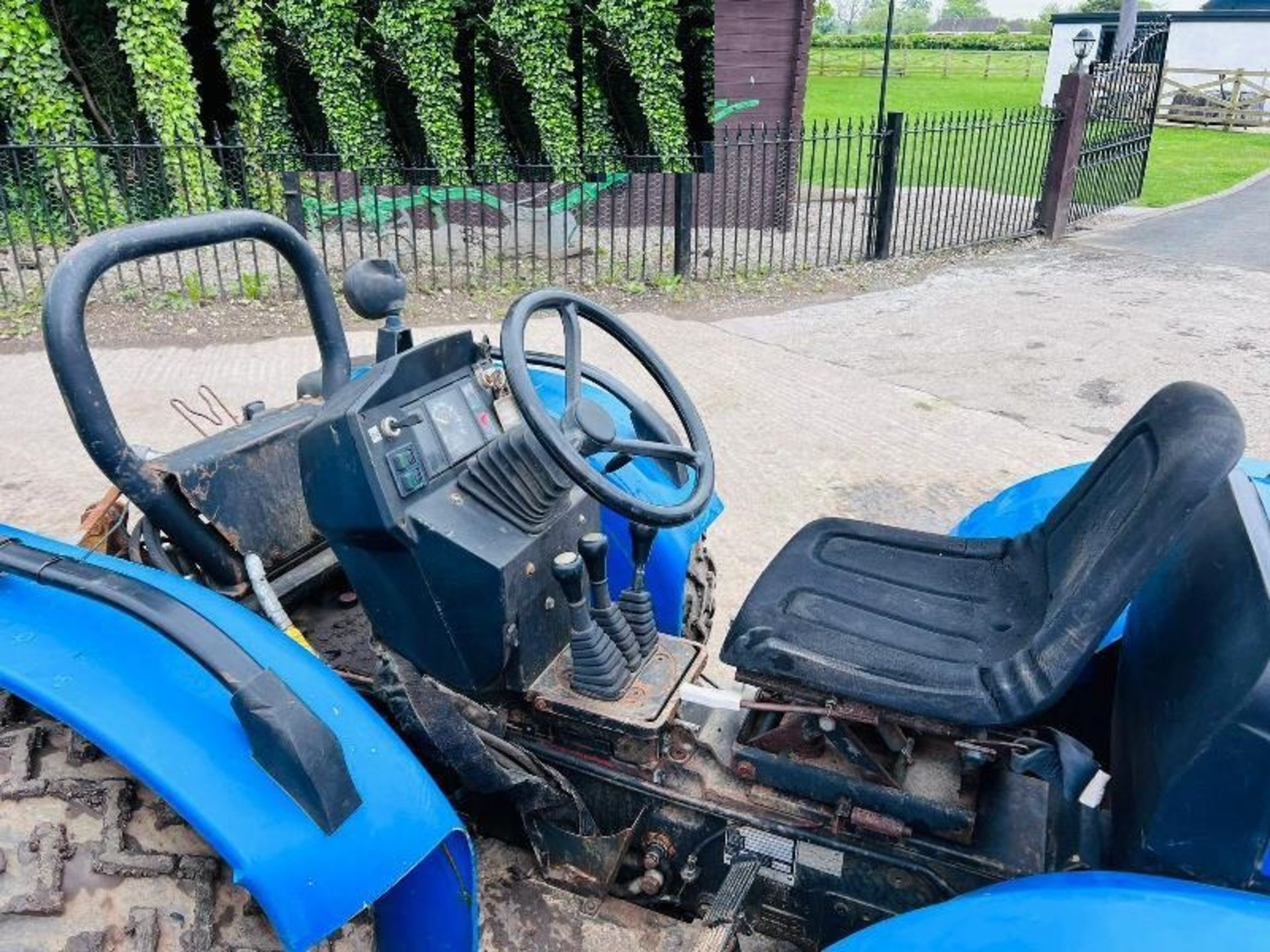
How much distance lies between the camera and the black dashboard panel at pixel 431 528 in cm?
177

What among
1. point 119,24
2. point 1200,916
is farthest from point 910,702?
point 119,24

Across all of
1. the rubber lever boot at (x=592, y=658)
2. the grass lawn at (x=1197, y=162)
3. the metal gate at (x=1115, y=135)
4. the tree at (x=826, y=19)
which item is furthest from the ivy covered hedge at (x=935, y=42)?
the rubber lever boot at (x=592, y=658)

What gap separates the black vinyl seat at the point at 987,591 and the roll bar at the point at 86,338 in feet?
3.53

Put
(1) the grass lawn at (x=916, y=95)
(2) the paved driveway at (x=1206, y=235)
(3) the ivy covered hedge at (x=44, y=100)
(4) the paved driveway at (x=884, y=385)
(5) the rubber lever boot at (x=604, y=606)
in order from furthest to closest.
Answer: (1) the grass lawn at (x=916, y=95), (2) the paved driveway at (x=1206, y=235), (3) the ivy covered hedge at (x=44, y=100), (4) the paved driveway at (x=884, y=385), (5) the rubber lever boot at (x=604, y=606)

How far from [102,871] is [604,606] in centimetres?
94

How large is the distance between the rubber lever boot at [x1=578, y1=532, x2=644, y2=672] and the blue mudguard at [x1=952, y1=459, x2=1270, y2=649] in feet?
3.30

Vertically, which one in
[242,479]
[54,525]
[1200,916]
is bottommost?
[54,525]

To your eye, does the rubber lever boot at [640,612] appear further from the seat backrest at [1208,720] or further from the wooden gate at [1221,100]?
the wooden gate at [1221,100]

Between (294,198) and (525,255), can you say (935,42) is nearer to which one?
(525,255)

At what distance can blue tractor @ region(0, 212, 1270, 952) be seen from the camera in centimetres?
135

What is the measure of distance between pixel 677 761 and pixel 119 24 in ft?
32.6

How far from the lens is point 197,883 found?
4.58 ft

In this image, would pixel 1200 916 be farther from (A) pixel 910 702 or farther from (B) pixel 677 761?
(B) pixel 677 761

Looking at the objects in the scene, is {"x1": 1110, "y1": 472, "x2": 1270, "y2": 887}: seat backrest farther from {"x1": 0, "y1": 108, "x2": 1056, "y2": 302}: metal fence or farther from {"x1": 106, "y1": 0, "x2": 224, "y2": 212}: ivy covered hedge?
{"x1": 106, "y1": 0, "x2": 224, "y2": 212}: ivy covered hedge
